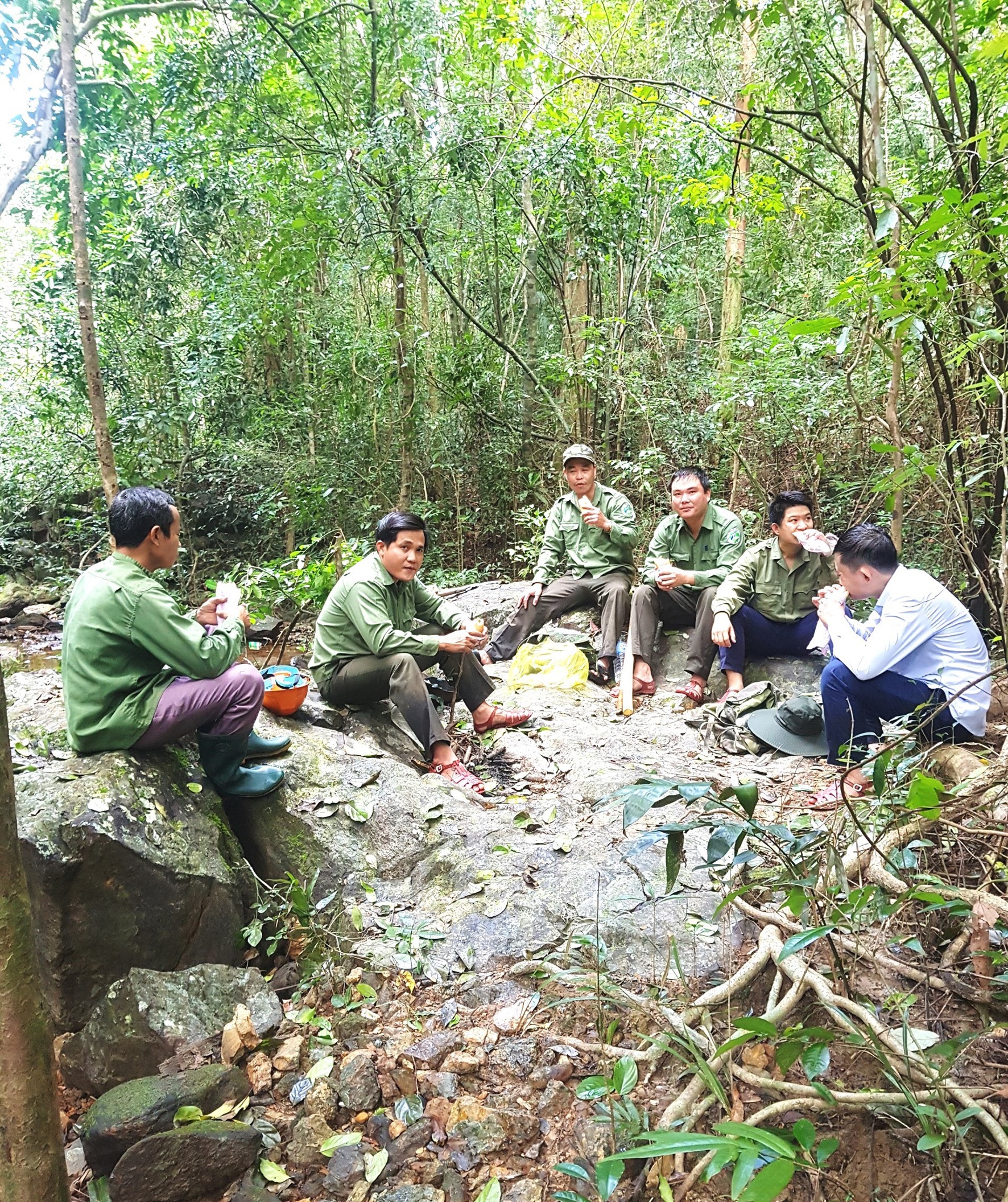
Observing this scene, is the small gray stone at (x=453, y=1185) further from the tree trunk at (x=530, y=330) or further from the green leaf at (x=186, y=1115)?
the tree trunk at (x=530, y=330)

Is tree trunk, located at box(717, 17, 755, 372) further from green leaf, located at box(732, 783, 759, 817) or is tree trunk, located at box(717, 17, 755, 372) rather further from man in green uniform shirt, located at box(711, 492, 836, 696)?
green leaf, located at box(732, 783, 759, 817)

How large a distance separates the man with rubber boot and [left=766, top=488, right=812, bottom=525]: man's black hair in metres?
3.52

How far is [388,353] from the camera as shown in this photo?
917 centimetres

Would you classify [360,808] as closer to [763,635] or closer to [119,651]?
[119,651]

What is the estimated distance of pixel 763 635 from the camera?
17.3 feet

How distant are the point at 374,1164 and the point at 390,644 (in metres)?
2.58

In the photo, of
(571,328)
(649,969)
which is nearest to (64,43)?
(571,328)

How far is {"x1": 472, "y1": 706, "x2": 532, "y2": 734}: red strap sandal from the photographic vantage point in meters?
4.85

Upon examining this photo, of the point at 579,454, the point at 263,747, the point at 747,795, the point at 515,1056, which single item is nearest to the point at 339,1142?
the point at 515,1056

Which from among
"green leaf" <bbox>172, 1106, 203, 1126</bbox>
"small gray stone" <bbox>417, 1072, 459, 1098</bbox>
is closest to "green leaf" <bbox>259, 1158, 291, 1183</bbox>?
"green leaf" <bbox>172, 1106, 203, 1126</bbox>

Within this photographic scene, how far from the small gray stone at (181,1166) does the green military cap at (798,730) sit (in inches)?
134

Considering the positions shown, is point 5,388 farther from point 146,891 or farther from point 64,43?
point 146,891

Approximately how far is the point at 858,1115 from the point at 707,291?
11.4 m

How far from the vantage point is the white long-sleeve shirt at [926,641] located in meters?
3.26
